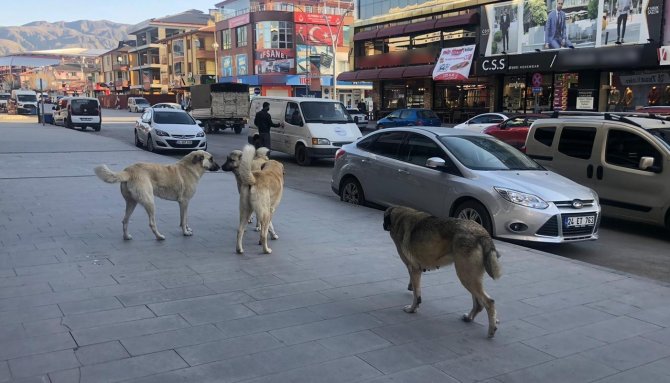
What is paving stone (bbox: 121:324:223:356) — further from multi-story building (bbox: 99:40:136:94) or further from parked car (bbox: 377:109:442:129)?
multi-story building (bbox: 99:40:136:94)

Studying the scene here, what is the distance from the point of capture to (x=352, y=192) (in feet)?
32.0


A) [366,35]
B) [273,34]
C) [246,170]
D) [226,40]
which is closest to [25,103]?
[226,40]

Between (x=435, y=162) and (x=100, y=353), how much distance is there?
5.01m

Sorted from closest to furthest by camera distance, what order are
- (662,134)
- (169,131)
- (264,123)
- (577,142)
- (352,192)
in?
(662,134) < (577,142) < (352,192) < (264,123) < (169,131)

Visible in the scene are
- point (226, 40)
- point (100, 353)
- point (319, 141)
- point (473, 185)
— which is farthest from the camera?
point (226, 40)

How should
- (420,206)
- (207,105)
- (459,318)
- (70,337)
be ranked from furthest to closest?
(207,105) → (420,206) → (459,318) → (70,337)

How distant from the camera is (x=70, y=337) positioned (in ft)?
13.0

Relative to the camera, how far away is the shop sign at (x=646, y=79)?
25.9 m

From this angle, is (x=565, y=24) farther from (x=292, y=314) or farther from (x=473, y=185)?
(x=292, y=314)

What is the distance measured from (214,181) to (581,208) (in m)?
8.07

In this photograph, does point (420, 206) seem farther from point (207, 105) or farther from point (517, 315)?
point (207, 105)

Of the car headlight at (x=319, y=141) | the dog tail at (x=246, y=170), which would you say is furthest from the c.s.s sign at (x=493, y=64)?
the dog tail at (x=246, y=170)

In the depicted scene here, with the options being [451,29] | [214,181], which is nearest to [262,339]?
[214,181]

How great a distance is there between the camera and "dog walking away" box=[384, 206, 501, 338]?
13.2 feet
